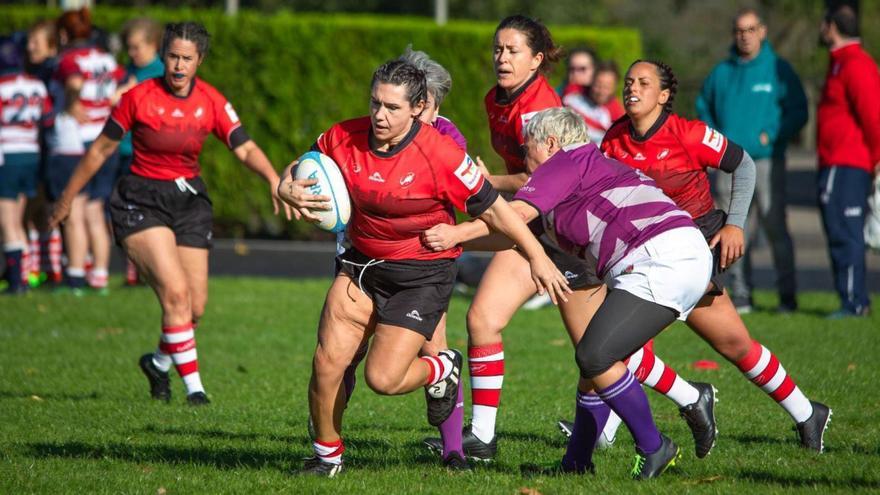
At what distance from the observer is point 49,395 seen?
872 centimetres

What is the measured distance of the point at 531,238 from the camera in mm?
5797

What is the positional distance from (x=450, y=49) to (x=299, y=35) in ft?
7.12

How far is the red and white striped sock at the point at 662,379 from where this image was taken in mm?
6547

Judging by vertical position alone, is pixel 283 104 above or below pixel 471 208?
below

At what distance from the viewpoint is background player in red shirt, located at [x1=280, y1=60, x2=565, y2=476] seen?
19.1ft

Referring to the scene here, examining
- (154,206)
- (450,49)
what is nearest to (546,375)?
(154,206)

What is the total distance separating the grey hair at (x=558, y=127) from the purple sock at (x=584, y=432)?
123 cm

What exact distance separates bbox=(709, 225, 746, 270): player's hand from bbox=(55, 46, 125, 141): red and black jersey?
333 inches

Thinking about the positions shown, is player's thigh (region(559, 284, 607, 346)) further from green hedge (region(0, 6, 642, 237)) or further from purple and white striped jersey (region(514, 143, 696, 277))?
green hedge (region(0, 6, 642, 237))

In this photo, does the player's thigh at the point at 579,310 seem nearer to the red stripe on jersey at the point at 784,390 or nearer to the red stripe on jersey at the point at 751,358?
the red stripe on jersey at the point at 751,358

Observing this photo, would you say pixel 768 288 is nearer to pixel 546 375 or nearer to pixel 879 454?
pixel 546 375

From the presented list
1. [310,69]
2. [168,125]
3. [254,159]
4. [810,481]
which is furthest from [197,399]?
[310,69]

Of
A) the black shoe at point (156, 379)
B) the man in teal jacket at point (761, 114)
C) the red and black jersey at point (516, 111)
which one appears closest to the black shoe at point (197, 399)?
the black shoe at point (156, 379)

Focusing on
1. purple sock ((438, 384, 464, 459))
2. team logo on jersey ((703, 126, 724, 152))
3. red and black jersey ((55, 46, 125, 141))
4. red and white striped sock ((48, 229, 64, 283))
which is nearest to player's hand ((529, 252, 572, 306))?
purple sock ((438, 384, 464, 459))
